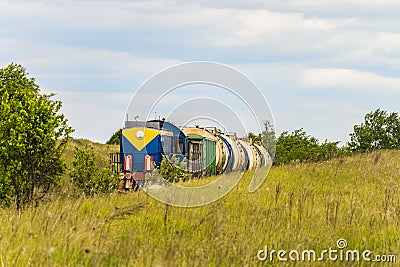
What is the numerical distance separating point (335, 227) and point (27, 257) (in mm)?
4474

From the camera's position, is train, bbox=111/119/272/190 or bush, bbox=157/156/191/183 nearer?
bush, bbox=157/156/191/183

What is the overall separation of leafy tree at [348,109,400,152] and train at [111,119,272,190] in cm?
2227

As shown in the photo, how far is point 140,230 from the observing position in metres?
7.44

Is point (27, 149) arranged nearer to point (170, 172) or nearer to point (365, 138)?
point (170, 172)

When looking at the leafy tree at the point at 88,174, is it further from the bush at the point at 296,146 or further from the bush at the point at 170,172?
the bush at the point at 296,146

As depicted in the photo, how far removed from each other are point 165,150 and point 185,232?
13.6 meters

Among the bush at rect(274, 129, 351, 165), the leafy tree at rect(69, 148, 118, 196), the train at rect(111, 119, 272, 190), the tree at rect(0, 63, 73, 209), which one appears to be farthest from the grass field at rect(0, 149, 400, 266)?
the bush at rect(274, 129, 351, 165)

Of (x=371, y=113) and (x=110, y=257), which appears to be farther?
(x=371, y=113)

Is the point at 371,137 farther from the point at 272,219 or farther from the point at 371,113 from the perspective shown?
the point at 272,219

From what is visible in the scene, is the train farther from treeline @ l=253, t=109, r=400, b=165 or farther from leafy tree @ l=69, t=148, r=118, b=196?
treeline @ l=253, t=109, r=400, b=165

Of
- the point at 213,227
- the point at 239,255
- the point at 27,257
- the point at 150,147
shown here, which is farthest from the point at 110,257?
the point at 150,147

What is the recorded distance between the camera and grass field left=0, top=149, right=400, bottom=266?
593 centimetres

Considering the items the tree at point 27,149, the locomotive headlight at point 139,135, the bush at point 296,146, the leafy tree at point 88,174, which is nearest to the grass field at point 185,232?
the tree at point 27,149

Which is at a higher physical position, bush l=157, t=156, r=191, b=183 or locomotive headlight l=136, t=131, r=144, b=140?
locomotive headlight l=136, t=131, r=144, b=140
